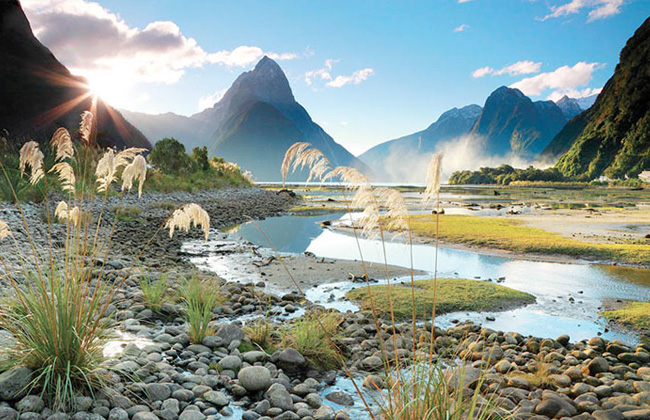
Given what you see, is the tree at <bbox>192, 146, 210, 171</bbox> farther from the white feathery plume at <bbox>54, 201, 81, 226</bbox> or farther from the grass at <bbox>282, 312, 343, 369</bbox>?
the grass at <bbox>282, 312, 343, 369</bbox>

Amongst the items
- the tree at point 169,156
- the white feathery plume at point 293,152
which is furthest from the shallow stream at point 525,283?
the tree at point 169,156

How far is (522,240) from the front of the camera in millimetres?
16844

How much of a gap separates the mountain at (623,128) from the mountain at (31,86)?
137806 millimetres

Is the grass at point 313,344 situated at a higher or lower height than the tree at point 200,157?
lower

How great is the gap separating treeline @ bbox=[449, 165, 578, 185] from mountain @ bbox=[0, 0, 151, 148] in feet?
444

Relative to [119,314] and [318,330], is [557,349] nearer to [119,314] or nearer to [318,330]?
[318,330]

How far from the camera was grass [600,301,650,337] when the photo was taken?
7412 mm

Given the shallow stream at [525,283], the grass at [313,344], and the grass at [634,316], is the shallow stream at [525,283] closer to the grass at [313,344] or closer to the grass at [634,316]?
the grass at [634,316]

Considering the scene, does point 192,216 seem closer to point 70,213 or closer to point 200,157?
point 70,213

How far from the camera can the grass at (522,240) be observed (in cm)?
1392

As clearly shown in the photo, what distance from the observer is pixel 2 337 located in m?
3.64

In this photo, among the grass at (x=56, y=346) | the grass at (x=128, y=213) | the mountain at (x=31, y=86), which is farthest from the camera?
the mountain at (x=31, y=86)

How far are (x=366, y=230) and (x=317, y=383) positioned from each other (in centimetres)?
272

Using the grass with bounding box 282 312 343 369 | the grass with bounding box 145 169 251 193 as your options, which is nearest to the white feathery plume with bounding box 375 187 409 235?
the grass with bounding box 282 312 343 369
